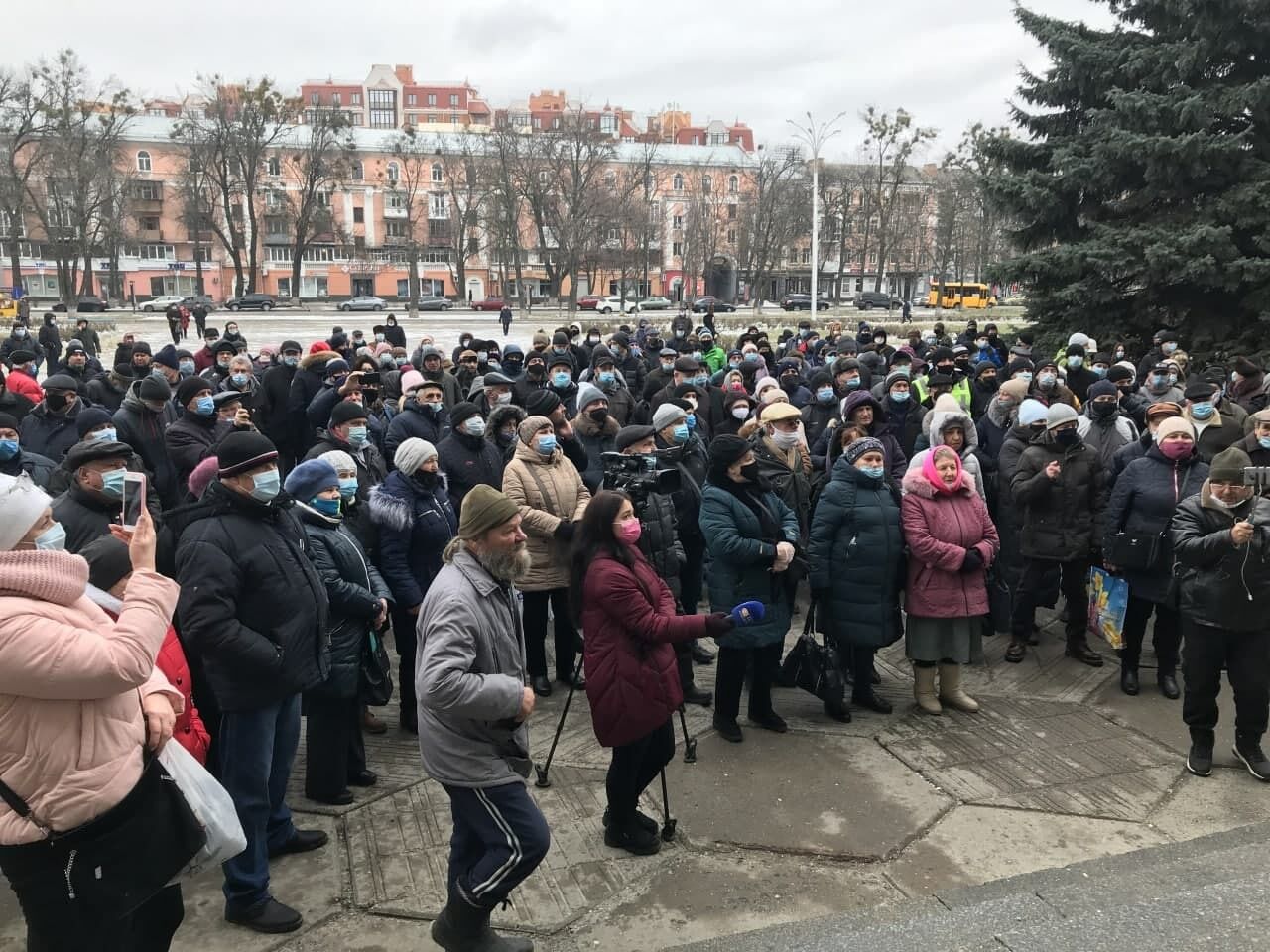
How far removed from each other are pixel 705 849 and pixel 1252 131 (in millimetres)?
16834

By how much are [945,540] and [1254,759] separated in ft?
6.25

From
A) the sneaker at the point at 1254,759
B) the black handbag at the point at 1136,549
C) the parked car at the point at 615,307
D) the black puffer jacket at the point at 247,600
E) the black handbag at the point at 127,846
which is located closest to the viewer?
the black handbag at the point at 127,846

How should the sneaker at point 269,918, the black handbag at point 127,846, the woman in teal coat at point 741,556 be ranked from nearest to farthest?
the black handbag at point 127,846 < the sneaker at point 269,918 < the woman in teal coat at point 741,556

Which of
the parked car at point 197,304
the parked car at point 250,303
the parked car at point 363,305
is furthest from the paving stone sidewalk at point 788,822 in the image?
the parked car at point 250,303

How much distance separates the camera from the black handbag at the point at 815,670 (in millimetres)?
5535

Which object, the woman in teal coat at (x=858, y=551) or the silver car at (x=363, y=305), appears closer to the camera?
the woman in teal coat at (x=858, y=551)

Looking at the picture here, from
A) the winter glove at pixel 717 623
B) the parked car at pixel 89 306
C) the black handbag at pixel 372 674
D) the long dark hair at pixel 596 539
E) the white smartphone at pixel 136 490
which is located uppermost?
the parked car at pixel 89 306

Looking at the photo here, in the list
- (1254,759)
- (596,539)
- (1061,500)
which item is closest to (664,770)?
(596,539)

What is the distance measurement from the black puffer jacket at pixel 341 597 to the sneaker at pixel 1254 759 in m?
4.56

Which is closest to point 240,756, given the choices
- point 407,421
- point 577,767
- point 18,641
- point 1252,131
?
point 18,641

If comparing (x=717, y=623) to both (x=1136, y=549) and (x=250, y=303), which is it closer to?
(x=1136, y=549)

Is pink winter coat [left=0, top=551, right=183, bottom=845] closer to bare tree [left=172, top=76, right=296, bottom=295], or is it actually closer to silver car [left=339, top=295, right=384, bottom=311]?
silver car [left=339, top=295, right=384, bottom=311]

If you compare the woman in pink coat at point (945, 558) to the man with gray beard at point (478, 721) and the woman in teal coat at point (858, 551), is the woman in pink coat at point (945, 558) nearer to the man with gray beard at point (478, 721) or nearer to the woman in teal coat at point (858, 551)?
the woman in teal coat at point (858, 551)

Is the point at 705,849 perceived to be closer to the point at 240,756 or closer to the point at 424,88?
the point at 240,756
